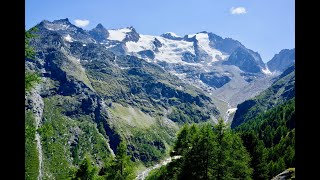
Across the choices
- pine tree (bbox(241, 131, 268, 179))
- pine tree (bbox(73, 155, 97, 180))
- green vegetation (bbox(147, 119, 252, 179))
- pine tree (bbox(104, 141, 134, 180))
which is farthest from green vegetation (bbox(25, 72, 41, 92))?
pine tree (bbox(241, 131, 268, 179))

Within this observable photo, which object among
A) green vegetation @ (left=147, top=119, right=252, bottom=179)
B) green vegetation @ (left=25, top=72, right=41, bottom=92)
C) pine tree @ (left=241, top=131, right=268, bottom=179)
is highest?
green vegetation @ (left=25, top=72, right=41, bottom=92)

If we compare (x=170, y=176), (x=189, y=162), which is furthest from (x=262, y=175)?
(x=189, y=162)

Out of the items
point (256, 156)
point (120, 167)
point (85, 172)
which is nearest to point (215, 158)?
point (120, 167)

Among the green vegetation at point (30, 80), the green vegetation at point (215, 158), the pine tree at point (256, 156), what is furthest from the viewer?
the pine tree at point (256, 156)

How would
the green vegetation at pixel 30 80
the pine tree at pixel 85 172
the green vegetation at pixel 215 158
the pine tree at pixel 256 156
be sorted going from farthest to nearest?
the pine tree at pixel 256 156, the pine tree at pixel 85 172, the green vegetation at pixel 215 158, the green vegetation at pixel 30 80

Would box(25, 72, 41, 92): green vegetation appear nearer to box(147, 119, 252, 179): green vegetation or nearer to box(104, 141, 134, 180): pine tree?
box(147, 119, 252, 179): green vegetation

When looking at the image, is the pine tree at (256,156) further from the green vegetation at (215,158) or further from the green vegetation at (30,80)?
the green vegetation at (30,80)

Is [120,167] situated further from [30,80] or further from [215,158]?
[30,80]

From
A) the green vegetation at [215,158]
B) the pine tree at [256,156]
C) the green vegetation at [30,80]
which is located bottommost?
the pine tree at [256,156]

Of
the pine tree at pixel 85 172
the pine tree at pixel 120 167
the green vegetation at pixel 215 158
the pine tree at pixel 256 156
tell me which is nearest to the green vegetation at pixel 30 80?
the green vegetation at pixel 215 158

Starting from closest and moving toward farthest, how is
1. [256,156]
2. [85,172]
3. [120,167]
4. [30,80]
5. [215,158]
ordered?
[30,80] → [215,158] → [85,172] → [120,167] → [256,156]

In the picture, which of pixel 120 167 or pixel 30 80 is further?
pixel 120 167

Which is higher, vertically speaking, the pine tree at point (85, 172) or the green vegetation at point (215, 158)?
the green vegetation at point (215, 158)
